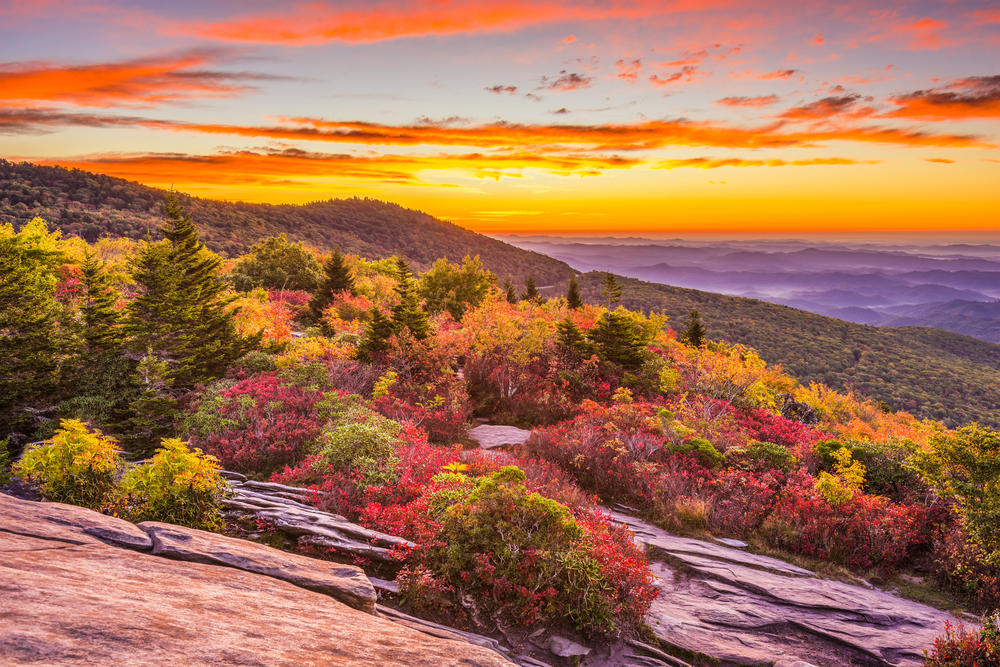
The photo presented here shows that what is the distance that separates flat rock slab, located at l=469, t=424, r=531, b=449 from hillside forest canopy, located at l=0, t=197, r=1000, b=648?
0.63 meters

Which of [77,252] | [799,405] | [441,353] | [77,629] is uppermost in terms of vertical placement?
[77,252]

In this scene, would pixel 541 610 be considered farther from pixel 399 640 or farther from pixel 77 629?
pixel 77 629

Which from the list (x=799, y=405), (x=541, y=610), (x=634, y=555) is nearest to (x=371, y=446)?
(x=541, y=610)

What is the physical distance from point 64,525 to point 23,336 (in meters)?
12.2

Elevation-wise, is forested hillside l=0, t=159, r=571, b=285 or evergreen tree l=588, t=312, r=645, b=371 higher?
forested hillside l=0, t=159, r=571, b=285

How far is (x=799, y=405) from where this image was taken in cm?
2139

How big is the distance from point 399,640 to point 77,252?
26.4 meters

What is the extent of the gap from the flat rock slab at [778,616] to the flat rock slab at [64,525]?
7.41m

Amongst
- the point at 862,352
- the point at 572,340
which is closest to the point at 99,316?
the point at 572,340

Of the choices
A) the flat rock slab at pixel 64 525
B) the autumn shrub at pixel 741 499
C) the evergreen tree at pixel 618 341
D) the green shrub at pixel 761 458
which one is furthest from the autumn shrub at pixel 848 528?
the flat rock slab at pixel 64 525

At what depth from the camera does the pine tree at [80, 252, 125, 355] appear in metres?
13.6

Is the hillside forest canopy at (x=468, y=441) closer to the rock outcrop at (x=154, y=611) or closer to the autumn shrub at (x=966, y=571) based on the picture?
the autumn shrub at (x=966, y=571)

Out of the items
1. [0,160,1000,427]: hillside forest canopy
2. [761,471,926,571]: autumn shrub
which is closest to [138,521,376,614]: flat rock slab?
[761,471,926,571]: autumn shrub

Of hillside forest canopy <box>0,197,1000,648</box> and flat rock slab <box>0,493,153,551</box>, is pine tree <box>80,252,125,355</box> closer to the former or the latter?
hillside forest canopy <box>0,197,1000,648</box>
